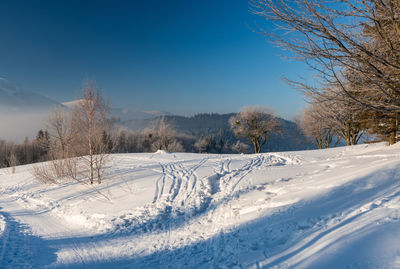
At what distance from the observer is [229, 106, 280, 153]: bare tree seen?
78.2 ft

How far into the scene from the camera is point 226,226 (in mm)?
4398

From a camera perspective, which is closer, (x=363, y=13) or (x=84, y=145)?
(x=363, y=13)

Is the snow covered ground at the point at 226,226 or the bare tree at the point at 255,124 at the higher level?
the bare tree at the point at 255,124

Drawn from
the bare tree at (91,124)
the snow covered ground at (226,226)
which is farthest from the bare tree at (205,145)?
the snow covered ground at (226,226)

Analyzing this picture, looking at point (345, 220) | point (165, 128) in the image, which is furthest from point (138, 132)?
point (345, 220)

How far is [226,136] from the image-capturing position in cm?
8575

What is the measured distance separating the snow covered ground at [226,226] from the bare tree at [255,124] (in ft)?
55.0

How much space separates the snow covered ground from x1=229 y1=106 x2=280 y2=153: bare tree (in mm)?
16758

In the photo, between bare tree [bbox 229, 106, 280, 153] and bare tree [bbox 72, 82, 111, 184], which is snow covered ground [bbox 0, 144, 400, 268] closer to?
bare tree [bbox 72, 82, 111, 184]

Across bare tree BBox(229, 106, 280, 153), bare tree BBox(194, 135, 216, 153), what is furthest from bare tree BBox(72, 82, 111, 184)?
bare tree BBox(194, 135, 216, 153)

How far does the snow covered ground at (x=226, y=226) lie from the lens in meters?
2.85

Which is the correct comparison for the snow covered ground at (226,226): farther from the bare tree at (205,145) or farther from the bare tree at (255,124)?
the bare tree at (205,145)

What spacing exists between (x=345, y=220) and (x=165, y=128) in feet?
106

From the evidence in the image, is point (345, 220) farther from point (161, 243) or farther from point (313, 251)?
point (161, 243)
